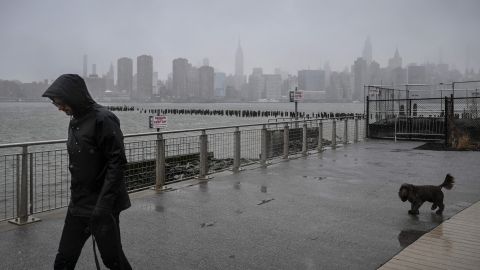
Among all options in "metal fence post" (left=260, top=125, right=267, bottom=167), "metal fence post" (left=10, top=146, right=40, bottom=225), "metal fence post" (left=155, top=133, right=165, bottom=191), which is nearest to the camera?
"metal fence post" (left=10, top=146, right=40, bottom=225)

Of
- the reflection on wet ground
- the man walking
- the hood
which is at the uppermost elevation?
the hood

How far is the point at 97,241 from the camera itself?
10.9ft

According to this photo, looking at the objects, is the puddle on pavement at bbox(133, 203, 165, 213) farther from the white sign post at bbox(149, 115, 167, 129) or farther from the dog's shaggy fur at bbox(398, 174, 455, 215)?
the dog's shaggy fur at bbox(398, 174, 455, 215)

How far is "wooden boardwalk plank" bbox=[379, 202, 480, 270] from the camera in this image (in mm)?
4469

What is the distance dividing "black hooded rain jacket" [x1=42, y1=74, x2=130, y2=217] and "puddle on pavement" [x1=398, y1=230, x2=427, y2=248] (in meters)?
3.46

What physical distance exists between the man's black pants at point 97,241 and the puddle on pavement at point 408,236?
334cm

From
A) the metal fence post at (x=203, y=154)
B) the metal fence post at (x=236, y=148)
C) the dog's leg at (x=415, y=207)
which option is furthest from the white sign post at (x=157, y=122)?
the dog's leg at (x=415, y=207)

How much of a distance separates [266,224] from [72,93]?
361 cm

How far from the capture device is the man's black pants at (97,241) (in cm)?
329

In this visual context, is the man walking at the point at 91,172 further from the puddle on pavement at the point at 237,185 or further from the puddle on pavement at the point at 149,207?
the puddle on pavement at the point at 237,185

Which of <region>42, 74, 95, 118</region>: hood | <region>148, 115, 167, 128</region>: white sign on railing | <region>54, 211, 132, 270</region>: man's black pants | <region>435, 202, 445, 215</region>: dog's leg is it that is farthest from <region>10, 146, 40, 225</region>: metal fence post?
<region>435, 202, 445, 215</region>: dog's leg

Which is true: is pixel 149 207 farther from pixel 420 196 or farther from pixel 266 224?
pixel 420 196

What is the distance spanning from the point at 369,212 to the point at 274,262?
8.82 ft

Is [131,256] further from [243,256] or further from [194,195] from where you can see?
[194,195]
